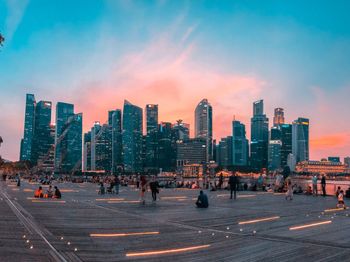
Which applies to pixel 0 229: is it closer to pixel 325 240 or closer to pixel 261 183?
pixel 325 240

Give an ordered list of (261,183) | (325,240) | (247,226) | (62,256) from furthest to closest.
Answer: (261,183) < (247,226) < (325,240) < (62,256)

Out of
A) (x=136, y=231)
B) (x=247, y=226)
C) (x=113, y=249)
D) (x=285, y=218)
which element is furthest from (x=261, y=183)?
(x=113, y=249)

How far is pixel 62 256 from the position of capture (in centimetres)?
999

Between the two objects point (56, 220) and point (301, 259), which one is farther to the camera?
point (56, 220)

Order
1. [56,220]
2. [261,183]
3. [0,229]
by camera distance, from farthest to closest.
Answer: [261,183], [56,220], [0,229]

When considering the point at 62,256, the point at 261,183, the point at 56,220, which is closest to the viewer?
the point at 62,256

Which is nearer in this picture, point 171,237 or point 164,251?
point 164,251

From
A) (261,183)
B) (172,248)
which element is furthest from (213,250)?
(261,183)

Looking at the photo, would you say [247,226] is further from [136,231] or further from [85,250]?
[85,250]

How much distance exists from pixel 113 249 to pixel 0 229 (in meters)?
5.55

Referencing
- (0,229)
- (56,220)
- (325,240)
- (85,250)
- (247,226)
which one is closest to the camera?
(85,250)

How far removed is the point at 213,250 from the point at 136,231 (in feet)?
13.2

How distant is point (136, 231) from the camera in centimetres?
1408

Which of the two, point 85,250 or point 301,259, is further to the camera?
A: point 85,250
